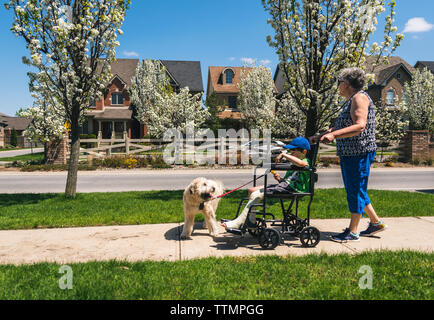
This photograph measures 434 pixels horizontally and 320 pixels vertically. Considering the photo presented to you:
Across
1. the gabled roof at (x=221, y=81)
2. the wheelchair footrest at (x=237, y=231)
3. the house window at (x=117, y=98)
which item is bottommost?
the wheelchair footrest at (x=237, y=231)

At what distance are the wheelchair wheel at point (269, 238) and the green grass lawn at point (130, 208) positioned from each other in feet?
6.30

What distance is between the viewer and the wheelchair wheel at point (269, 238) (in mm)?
4434

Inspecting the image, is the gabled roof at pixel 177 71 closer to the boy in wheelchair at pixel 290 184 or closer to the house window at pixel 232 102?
the house window at pixel 232 102

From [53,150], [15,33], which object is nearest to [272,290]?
[15,33]

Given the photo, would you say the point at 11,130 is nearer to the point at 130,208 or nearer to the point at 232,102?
the point at 232,102

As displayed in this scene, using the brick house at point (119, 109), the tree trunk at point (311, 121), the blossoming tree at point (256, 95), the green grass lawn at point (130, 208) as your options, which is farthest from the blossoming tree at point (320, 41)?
the brick house at point (119, 109)

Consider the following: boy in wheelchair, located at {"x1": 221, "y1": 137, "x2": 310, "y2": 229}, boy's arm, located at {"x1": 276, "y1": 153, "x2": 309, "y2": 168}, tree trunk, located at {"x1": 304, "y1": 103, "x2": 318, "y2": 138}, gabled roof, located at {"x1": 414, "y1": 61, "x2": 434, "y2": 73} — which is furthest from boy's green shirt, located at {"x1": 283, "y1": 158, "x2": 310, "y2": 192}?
gabled roof, located at {"x1": 414, "y1": 61, "x2": 434, "y2": 73}

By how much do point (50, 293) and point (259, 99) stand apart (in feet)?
105

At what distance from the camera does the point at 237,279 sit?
338 cm

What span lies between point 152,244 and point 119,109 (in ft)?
118

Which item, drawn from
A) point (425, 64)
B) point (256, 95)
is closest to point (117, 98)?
point (256, 95)

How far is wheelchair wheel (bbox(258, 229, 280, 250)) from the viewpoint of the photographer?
4.43 m

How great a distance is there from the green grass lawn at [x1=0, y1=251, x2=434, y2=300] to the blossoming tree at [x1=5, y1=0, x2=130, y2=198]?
17.6 ft
